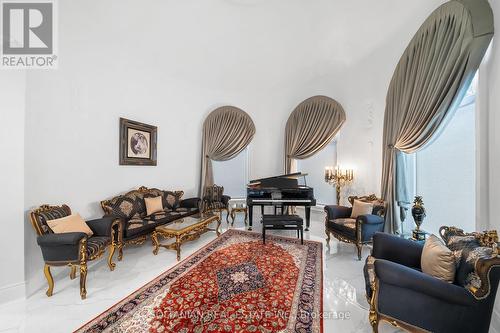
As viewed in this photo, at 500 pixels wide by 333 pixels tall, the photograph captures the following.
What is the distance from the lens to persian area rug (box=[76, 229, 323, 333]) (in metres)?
1.79

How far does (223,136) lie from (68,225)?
12.7 ft

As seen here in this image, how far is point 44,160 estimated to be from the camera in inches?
103

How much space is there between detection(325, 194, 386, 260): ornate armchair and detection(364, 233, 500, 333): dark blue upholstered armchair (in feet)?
4.89

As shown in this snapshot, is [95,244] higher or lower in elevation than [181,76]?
lower

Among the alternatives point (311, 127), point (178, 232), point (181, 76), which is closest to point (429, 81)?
point (311, 127)

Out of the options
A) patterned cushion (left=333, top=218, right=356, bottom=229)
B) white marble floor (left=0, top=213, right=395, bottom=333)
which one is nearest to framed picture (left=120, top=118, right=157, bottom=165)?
white marble floor (left=0, top=213, right=395, bottom=333)

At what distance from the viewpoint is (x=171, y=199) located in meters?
4.55

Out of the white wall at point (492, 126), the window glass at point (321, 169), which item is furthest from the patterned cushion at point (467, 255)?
the window glass at point (321, 169)

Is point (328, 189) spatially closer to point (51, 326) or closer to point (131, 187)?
point (131, 187)

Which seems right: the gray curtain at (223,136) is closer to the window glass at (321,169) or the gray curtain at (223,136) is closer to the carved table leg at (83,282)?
the window glass at (321,169)

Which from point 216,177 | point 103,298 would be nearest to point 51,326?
point 103,298

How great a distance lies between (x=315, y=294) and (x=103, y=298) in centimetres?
246

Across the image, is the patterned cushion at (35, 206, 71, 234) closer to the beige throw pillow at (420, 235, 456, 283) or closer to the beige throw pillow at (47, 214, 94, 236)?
the beige throw pillow at (47, 214, 94, 236)

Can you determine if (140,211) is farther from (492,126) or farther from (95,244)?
(492,126)
